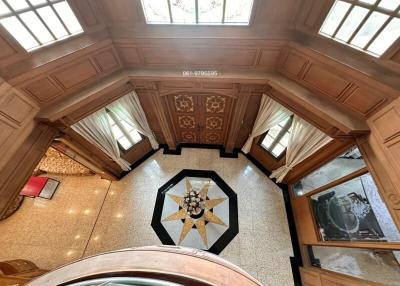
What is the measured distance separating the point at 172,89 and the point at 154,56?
0.61 metres

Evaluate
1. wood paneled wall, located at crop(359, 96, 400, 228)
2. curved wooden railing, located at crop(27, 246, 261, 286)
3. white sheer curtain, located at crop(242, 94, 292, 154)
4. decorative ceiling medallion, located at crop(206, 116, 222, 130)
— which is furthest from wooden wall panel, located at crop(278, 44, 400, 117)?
curved wooden railing, located at crop(27, 246, 261, 286)

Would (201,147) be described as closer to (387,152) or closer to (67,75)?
(67,75)

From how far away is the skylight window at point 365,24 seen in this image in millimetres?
1558

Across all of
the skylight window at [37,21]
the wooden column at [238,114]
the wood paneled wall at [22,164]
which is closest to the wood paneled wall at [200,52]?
the wooden column at [238,114]

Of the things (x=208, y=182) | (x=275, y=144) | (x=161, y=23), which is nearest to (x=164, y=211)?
(x=208, y=182)

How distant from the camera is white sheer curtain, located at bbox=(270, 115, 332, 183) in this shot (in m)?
2.75

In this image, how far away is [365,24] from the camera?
1.70m

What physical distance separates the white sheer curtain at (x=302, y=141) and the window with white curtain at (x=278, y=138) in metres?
0.27

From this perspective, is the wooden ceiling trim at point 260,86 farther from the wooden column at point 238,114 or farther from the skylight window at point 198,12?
the skylight window at point 198,12

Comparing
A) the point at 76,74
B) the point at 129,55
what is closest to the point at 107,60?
the point at 129,55

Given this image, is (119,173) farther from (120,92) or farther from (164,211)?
(120,92)

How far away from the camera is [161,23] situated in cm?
221

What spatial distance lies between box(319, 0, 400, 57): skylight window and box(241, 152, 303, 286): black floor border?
9.56 feet

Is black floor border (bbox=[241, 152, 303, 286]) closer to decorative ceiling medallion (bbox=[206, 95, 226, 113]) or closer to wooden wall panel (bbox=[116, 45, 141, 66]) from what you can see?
decorative ceiling medallion (bbox=[206, 95, 226, 113])
